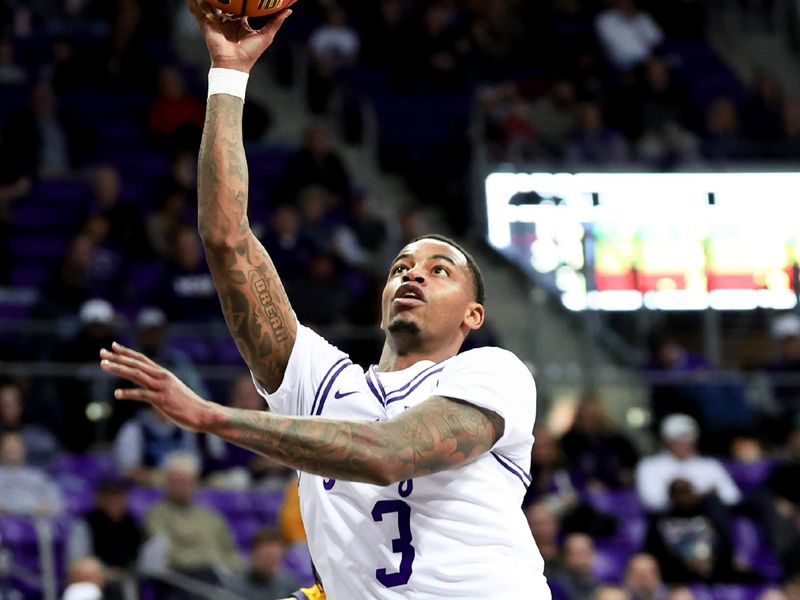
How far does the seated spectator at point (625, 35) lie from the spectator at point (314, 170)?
15.4 feet

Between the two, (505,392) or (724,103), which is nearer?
(505,392)

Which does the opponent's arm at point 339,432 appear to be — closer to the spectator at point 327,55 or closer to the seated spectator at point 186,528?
the seated spectator at point 186,528

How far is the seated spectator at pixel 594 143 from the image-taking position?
53.5 ft

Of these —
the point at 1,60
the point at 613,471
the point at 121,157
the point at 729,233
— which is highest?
the point at 1,60

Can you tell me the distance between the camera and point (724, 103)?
17.5m

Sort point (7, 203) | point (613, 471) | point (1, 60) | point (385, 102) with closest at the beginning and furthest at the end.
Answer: point (613, 471)
point (7, 203)
point (1, 60)
point (385, 102)

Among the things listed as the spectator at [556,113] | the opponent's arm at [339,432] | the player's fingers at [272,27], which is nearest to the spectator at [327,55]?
the spectator at [556,113]

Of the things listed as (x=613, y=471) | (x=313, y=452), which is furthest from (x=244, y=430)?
(x=613, y=471)

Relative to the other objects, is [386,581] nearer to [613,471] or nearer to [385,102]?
[613,471]

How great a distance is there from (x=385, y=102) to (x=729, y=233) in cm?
426

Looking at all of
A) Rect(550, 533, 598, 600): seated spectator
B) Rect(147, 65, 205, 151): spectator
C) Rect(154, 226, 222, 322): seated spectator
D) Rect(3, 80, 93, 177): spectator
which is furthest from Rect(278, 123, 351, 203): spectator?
Rect(550, 533, 598, 600): seated spectator

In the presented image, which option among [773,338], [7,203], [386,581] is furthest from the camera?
[773,338]

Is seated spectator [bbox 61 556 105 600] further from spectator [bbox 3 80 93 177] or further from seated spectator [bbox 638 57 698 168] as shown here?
seated spectator [bbox 638 57 698 168]

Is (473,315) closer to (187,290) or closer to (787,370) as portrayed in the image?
(187,290)
